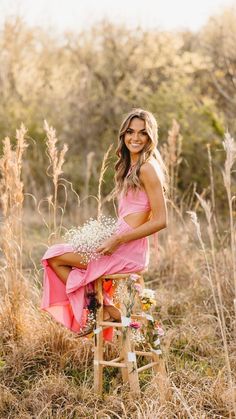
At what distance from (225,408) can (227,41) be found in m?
10.8

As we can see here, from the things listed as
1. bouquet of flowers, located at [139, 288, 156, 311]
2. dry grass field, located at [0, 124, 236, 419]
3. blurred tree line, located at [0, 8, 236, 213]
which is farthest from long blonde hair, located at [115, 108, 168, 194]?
blurred tree line, located at [0, 8, 236, 213]

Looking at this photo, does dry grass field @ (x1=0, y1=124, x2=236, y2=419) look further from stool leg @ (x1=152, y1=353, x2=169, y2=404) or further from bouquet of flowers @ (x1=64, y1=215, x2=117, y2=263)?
bouquet of flowers @ (x1=64, y1=215, x2=117, y2=263)

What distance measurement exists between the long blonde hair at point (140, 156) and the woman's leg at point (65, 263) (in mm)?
521

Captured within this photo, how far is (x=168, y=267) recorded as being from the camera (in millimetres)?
6742

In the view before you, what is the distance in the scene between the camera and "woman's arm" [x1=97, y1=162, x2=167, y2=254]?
12.8ft

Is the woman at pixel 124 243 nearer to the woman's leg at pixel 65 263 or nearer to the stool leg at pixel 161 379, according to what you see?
the woman's leg at pixel 65 263

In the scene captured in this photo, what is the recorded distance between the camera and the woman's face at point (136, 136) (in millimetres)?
4133

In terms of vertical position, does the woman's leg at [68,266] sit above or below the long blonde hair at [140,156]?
below

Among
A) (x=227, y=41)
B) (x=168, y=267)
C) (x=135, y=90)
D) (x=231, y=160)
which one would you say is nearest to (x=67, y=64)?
(x=135, y=90)

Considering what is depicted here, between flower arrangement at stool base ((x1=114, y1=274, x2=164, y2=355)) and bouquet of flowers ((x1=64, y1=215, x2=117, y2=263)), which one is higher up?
bouquet of flowers ((x1=64, y1=215, x2=117, y2=263))

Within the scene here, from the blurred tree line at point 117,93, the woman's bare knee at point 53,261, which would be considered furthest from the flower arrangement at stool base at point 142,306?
the blurred tree line at point 117,93

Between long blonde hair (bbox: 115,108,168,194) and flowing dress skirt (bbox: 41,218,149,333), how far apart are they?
0.84ft

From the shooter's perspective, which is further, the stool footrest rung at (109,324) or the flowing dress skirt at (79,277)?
the flowing dress skirt at (79,277)

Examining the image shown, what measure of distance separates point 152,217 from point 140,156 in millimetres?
429
